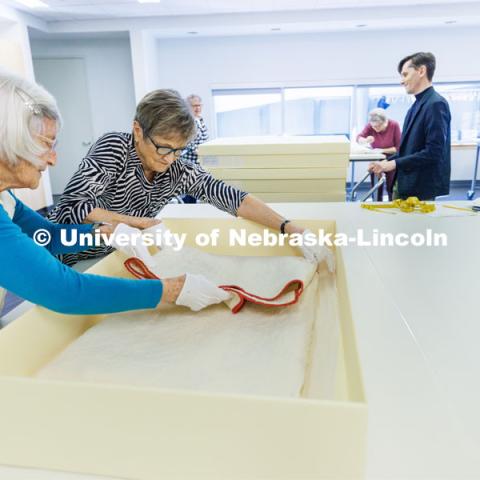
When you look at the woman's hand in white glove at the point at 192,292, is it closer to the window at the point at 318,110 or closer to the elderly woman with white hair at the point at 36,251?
the elderly woman with white hair at the point at 36,251

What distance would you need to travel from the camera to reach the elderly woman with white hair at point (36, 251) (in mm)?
627

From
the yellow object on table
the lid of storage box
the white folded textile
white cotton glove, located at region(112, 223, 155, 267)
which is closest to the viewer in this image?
the white folded textile

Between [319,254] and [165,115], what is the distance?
1.75 ft

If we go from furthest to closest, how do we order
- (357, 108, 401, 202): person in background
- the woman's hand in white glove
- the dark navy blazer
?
(357, 108, 401, 202): person in background
the dark navy blazer
the woman's hand in white glove

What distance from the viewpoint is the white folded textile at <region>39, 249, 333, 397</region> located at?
0.62 meters

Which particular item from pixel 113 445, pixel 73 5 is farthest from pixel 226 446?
pixel 73 5

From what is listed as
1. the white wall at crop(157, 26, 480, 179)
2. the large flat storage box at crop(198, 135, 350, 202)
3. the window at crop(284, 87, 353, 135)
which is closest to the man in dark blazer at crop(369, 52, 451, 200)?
the large flat storage box at crop(198, 135, 350, 202)

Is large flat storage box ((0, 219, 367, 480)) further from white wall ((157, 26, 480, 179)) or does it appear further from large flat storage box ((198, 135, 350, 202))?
white wall ((157, 26, 480, 179))

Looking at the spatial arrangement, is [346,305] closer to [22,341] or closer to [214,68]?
[22,341]

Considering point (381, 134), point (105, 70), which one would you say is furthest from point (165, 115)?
point (105, 70)

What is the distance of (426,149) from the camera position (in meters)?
2.02

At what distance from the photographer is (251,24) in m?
4.69

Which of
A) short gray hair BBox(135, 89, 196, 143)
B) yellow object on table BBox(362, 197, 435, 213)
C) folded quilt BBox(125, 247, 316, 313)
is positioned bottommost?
folded quilt BBox(125, 247, 316, 313)

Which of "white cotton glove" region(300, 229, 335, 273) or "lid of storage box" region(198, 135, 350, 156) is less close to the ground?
"lid of storage box" region(198, 135, 350, 156)
